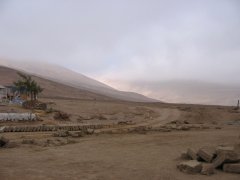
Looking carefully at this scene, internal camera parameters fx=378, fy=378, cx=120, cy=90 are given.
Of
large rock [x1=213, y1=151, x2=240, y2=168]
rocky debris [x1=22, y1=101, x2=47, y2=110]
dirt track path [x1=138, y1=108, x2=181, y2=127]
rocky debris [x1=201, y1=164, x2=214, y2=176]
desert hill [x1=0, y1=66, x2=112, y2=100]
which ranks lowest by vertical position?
rocky debris [x1=201, y1=164, x2=214, y2=176]

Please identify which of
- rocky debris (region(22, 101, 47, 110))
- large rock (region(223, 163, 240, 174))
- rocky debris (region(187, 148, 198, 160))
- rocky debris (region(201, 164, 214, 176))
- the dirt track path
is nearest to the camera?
rocky debris (region(201, 164, 214, 176))

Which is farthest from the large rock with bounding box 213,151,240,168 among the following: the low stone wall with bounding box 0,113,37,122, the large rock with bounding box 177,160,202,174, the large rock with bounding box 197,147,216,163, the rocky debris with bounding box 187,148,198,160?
the low stone wall with bounding box 0,113,37,122

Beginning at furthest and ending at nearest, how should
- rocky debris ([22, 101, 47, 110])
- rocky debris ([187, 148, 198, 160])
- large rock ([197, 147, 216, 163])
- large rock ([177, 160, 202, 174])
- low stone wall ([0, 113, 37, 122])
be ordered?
rocky debris ([22, 101, 47, 110]) < low stone wall ([0, 113, 37, 122]) < rocky debris ([187, 148, 198, 160]) < large rock ([197, 147, 216, 163]) < large rock ([177, 160, 202, 174])

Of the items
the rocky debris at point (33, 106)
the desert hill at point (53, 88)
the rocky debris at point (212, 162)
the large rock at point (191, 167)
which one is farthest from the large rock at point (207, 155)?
the desert hill at point (53, 88)

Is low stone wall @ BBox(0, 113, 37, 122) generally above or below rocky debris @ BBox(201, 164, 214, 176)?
above

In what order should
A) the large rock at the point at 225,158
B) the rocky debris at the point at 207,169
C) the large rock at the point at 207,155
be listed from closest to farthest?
the rocky debris at the point at 207,169
the large rock at the point at 225,158
the large rock at the point at 207,155

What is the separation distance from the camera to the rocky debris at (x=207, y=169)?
416 inches

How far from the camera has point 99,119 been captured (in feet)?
116

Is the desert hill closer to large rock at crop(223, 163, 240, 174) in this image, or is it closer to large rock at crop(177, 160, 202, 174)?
large rock at crop(177, 160, 202, 174)

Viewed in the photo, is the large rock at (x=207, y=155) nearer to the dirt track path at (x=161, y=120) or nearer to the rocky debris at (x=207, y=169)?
the rocky debris at (x=207, y=169)

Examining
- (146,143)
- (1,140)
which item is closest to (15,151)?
(1,140)

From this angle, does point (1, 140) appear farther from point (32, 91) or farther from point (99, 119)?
point (32, 91)

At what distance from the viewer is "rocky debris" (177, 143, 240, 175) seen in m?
10.7

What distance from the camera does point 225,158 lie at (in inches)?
440
